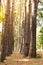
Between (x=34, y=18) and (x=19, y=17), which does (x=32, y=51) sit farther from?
(x=19, y=17)

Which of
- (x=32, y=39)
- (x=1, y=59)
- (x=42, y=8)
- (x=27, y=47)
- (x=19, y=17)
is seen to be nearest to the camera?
(x=1, y=59)

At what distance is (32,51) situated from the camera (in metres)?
21.0

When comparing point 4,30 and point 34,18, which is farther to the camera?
point 34,18

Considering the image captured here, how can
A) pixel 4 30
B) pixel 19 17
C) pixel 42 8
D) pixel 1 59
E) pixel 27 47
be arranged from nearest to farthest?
pixel 1 59 < pixel 4 30 < pixel 27 47 < pixel 42 8 < pixel 19 17

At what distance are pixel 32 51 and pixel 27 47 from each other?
2.03 meters

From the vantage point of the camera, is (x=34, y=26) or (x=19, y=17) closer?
(x=34, y=26)

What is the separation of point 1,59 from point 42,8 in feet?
52.4

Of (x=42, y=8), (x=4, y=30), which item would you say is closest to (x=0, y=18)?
(x=4, y=30)

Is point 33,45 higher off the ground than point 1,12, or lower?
lower

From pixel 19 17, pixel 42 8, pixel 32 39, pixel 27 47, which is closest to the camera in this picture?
pixel 32 39

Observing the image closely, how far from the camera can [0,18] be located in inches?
828

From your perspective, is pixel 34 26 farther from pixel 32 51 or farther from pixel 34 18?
pixel 32 51

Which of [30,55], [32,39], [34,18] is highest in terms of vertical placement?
[34,18]

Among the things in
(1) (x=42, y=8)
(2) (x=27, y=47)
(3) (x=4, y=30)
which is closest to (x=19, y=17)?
(1) (x=42, y=8)
